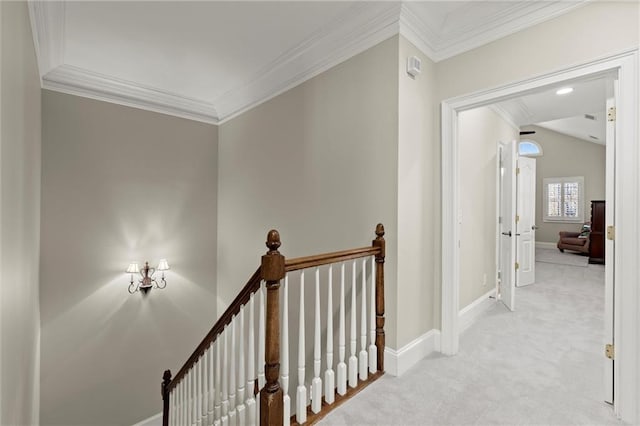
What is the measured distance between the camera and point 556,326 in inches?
123

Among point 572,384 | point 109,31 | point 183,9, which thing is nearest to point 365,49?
point 183,9

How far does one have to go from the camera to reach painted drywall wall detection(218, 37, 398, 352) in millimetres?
2355

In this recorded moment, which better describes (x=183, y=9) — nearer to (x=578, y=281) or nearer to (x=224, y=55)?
(x=224, y=55)

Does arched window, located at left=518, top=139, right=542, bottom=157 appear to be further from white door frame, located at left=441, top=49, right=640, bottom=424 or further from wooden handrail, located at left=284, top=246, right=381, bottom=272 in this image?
wooden handrail, located at left=284, top=246, right=381, bottom=272

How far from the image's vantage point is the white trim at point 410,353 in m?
2.21

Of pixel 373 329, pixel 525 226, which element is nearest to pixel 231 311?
pixel 373 329

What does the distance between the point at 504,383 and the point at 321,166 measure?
2.20 metres

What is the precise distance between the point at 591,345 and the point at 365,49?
3.19m

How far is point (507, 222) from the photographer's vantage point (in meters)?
3.95

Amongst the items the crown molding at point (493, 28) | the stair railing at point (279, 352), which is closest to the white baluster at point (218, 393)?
the stair railing at point (279, 352)

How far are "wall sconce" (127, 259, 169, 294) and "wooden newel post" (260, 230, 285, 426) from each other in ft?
9.84

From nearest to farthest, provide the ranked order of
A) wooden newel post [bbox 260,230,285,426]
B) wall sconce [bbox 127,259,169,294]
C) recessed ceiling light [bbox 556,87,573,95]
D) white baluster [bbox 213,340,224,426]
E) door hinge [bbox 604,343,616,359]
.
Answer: wooden newel post [bbox 260,230,285,426] → door hinge [bbox 604,343,616,359] → white baluster [bbox 213,340,224,426] → recessed ceiling light [bbox 556,87,573,95] → wall sconce [bbox 127,259,169,294]

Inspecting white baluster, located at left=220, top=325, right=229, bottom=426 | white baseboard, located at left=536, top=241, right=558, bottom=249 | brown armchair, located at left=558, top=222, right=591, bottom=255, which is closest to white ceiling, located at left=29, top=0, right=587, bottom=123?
white baluster, located at left=220, top=325, right=229, bottom=426

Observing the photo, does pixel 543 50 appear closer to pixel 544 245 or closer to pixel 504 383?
pixel 504 383
